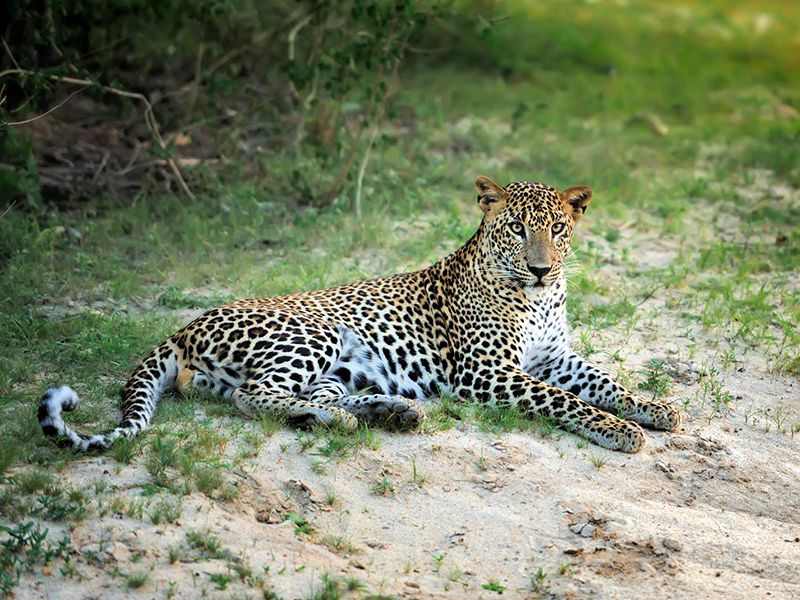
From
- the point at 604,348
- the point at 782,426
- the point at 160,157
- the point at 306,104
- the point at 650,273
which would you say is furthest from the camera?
the point at 306,104

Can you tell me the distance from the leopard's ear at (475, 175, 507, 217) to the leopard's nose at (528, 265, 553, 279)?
523 mm

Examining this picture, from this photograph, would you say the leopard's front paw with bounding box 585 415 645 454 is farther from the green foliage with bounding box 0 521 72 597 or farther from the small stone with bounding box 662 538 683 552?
the green foliage with bounding box 0 521 72 597

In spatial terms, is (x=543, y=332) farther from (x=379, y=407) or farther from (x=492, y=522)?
(x=492, y=522)

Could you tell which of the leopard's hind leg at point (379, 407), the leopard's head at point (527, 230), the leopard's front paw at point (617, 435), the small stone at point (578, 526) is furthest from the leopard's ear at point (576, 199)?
the small stone at point (578, 526)

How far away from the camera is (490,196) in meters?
8.80

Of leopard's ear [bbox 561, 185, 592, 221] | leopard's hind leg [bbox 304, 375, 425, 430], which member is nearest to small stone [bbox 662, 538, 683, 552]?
leopard's hind leg [bbox 304, 375, 425, 430]

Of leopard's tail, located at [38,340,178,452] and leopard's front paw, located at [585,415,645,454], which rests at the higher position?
leopard's front paw, located at [585,415,645,454]

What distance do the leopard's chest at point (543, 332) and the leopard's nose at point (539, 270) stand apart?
25cm

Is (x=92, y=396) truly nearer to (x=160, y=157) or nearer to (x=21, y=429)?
(x=21, y=429)

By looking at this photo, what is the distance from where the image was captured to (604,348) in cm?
978

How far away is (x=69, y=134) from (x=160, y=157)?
8.61ft

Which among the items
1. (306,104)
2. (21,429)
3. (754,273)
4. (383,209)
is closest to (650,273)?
(754,273)

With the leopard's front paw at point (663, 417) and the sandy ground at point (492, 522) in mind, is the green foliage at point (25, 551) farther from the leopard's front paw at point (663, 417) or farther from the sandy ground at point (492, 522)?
the leopard's front paw at point (663, 417)

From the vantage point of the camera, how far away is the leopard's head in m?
8.56
